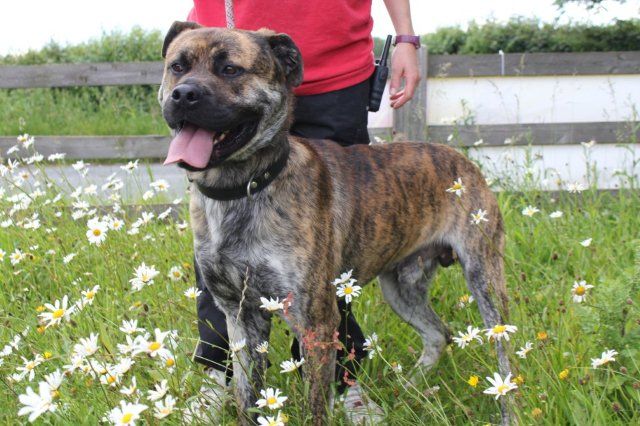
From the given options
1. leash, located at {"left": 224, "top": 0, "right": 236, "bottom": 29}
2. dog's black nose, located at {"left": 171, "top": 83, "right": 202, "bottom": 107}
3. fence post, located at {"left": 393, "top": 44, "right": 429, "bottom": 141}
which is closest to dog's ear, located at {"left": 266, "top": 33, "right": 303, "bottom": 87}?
leash, located at {"left": 224, "top": 0, "right": 236, "bottom": 29}

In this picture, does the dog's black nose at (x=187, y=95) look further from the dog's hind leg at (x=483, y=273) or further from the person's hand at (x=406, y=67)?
the dog's hind leg at (x=483, y=273)

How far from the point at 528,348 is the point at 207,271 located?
1259mm

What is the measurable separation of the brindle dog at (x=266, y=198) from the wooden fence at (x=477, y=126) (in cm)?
368

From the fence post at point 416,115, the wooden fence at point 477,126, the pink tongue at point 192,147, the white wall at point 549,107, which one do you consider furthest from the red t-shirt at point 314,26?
the white wall at point 549,107

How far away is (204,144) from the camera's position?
2.81 m

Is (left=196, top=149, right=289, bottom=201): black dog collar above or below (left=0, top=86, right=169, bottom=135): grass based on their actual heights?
above

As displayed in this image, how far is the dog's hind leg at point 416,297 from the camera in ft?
13.1

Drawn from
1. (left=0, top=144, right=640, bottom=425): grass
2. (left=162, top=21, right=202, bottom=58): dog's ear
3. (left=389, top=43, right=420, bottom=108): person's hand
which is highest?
(left=162, top=21, right=202, bottom=58): dog's ear

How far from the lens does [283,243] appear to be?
9.60ft

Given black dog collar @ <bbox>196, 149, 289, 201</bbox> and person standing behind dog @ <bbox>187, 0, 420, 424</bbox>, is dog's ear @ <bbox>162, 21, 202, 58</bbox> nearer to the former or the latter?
person standing behind dog @ <bbox>187, 0, 420, 424</bbox>

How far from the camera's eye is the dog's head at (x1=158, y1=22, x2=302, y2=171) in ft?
9.07

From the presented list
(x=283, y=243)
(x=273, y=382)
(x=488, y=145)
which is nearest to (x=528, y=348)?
(x=283, y=243)

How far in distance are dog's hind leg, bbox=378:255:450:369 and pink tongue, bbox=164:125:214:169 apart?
4.93ft

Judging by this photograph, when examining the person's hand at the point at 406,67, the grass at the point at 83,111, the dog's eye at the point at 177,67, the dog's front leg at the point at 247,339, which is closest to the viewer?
the dog's eye at the point at 177,67
